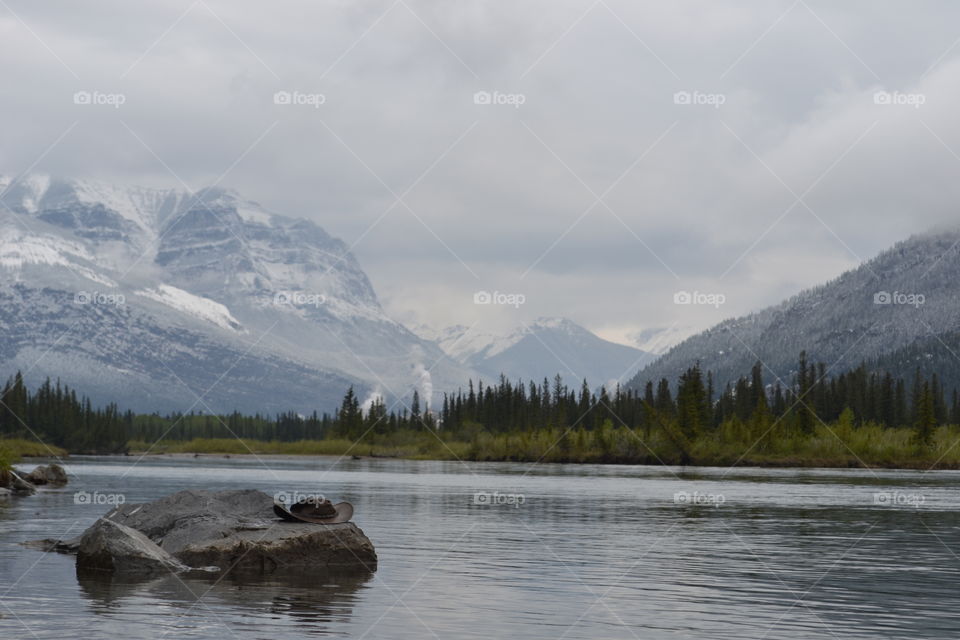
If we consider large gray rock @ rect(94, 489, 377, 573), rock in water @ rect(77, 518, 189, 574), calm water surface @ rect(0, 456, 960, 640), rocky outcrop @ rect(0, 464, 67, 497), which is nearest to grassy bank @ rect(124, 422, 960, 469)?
rocky outcrop @ rect(0, 464, 67, 497)

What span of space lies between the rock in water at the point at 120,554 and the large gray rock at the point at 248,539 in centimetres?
110

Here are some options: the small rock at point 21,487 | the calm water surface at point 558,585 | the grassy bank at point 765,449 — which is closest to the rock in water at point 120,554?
the calm water surface at point 558,585

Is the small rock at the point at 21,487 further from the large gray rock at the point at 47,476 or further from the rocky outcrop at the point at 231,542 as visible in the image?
the rocky outcrop at the point at 231,542

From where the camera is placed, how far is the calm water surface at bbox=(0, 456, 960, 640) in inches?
1005

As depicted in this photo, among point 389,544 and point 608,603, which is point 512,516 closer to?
point 389,544

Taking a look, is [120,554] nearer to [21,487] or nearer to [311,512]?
[311,512]

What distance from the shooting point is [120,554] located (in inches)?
1351

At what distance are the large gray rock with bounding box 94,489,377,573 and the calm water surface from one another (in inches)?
63.5

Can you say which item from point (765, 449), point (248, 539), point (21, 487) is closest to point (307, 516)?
point (248, 539)

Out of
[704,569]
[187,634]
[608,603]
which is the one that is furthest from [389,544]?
[187,634]

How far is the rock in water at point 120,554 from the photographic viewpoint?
34.2 metres

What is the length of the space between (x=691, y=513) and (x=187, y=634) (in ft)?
134

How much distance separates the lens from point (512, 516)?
5934 centimetres

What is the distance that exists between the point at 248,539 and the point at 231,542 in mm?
482
